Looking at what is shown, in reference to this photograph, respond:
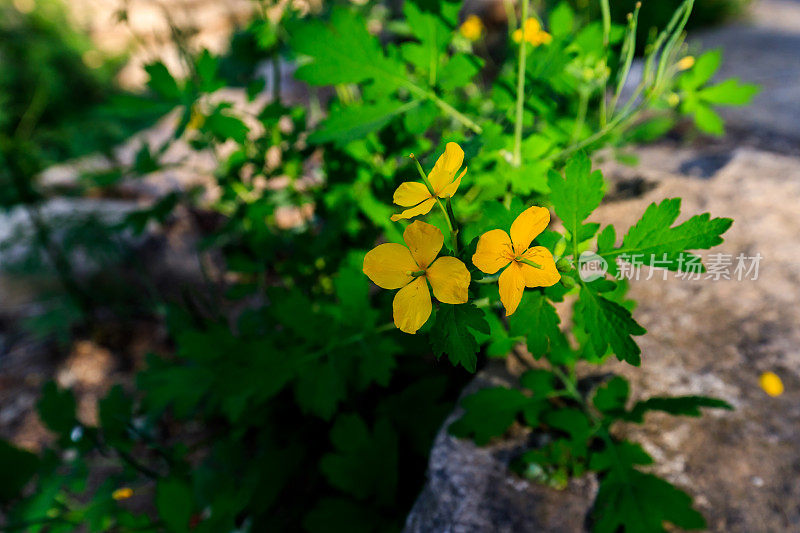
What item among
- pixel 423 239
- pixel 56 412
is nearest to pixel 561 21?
A: pixel 423 239

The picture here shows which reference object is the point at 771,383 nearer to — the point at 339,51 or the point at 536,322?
the point at 536,322

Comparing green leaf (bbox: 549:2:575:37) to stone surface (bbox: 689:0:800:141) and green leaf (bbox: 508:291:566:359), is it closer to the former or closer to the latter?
green leaf (bbox: 508:291:566:359)

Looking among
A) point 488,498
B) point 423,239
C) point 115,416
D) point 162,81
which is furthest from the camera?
point 115,416

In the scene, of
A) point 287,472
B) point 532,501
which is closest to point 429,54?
point 532,501

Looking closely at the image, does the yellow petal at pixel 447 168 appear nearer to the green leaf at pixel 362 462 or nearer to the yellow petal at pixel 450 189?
the yellow petal at pixel 450 189

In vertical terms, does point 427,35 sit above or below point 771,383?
above

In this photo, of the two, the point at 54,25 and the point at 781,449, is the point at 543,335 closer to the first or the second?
the point at 781,449
